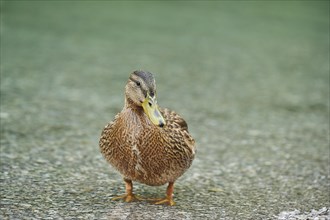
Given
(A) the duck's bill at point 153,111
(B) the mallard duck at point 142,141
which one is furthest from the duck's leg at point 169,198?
(A) the duck's bill at point 153,111

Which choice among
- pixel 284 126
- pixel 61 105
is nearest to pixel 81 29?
pixel 61 105

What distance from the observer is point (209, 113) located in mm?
8398

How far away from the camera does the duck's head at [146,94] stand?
429cm

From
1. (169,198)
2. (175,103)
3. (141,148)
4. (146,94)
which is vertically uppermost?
(146,94)

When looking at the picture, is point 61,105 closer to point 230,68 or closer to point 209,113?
point 209,113

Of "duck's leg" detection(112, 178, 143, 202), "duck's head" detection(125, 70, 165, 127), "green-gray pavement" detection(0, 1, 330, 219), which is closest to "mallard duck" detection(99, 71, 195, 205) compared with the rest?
"duck's head" detection(125, 70, 165, 127)

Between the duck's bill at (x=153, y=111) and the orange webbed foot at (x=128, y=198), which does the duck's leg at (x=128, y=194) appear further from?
the duck's bill at (x=153, y=111)

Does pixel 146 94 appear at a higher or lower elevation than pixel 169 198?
higher

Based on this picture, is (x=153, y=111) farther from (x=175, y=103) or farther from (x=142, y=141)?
(x=175, y=103)

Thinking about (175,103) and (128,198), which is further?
(175,103)

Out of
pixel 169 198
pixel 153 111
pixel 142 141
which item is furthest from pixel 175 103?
pixel 153 111

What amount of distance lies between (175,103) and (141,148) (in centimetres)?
440

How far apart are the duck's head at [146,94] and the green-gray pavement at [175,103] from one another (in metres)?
0.76

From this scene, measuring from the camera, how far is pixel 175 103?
8.81 metres
